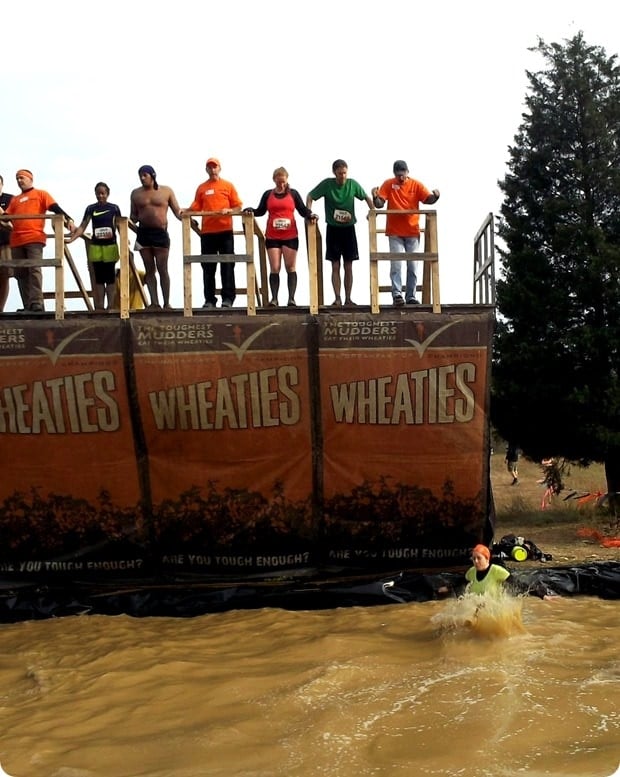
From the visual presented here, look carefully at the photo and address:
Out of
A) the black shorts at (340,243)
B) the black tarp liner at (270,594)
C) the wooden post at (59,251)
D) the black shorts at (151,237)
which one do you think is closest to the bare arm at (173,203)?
the black shorts at (151,237)

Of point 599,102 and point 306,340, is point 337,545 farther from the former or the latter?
point 599,102

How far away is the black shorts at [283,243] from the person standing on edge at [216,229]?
42 cm

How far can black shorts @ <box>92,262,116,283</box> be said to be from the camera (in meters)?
9.41

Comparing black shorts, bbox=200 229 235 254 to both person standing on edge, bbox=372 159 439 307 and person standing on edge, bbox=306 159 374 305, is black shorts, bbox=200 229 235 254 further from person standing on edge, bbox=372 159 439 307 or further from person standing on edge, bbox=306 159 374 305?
person standing on edge, bbox=372 159 439 307

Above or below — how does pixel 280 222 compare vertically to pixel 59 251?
above

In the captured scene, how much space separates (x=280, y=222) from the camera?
8.99m

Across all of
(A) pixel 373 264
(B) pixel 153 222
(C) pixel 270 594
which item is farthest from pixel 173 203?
(C) pixel 270 594

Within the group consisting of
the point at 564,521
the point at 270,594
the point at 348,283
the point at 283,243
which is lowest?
the point at 564,521

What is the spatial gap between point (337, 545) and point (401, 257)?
11.0ft

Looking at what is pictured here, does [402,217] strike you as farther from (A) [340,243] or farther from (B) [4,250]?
(B) [4,250]

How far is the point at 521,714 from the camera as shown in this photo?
5480mm

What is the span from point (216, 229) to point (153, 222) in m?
0.70

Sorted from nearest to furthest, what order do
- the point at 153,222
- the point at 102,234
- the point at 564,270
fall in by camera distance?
1. the point at 153,222
2. the point at 102,234
3. the point at 564,270

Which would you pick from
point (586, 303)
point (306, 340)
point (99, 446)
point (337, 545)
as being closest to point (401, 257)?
point (306, 340)
